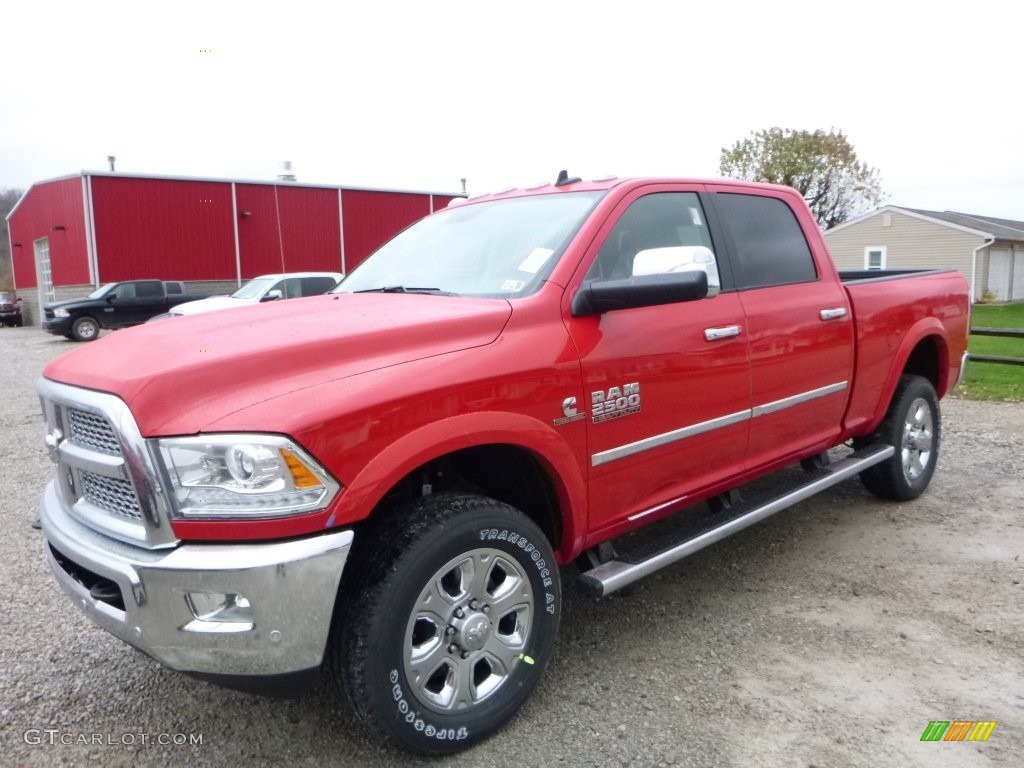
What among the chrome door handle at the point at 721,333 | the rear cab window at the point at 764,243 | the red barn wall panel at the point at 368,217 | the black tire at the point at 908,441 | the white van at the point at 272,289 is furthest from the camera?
the red barn wall panel at the point at 368,217

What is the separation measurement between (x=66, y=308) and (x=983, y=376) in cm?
2036

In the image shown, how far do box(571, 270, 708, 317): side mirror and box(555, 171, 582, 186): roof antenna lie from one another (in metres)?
0.94

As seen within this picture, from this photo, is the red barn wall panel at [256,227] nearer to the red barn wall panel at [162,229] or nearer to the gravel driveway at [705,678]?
the red barn wall panel at [162,229]

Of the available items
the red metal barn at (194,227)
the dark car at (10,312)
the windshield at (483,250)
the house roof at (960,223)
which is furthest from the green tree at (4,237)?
the windshield at (483,250)

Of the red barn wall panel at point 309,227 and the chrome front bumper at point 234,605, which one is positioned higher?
the red barn wall panel at point 309,227

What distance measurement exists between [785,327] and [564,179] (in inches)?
50.6

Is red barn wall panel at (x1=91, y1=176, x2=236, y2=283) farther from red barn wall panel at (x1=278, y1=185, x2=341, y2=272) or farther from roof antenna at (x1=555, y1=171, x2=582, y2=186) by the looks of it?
roof antenna at (x1=555, y1=171, x2=582, y2=186)

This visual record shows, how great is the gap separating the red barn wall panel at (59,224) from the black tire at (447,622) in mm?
26498

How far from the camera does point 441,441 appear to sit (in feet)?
8.18

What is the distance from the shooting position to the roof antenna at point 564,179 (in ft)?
12.2

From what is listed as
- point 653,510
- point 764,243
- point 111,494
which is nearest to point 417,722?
point 111,494

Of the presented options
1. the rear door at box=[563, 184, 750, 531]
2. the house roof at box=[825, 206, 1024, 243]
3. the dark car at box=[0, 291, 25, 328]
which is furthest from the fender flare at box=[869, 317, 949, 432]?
the dark car at box=[0, 291, 25, 328]

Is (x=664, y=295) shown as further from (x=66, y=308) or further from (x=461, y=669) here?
(x=66, y=308)

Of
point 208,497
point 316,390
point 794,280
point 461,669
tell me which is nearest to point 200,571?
point 208,497
